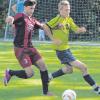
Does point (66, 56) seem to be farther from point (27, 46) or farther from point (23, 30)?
point (23, 30)

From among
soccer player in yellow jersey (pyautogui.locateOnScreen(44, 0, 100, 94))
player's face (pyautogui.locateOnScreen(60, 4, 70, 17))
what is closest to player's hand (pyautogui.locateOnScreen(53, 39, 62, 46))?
soccer player in yellow jersey (pyautogui.locateOnScreen(44, 0, 100, 94))

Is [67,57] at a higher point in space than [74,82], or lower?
higher

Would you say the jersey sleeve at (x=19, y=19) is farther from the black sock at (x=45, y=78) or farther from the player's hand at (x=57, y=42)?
the black sock at (x=45, y=78)

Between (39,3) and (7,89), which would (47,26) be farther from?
(39,3)

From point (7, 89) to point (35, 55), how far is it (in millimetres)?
1148

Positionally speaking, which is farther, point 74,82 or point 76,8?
point 76,8

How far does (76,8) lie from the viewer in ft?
87.1

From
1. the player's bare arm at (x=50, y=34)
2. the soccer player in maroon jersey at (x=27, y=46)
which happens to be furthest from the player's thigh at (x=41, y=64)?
the player's bare arm at (x=50, y=34)

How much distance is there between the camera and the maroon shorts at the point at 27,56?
9.30 metres

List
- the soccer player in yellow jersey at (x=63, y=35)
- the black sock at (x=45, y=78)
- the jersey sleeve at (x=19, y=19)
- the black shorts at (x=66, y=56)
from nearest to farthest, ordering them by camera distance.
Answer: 1. the jersey sleeve at (x=19, y=19)
2. the black sock at (x=45, y=78)
3. the soccer player in yellow jersey at (x=63, y=35)
4. the black shorts at (x=66, y=56)

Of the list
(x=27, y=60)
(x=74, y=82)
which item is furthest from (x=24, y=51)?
(x=74, y=82)

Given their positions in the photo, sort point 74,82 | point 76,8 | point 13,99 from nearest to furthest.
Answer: point 13,99 < point 74,82 < point 76,8

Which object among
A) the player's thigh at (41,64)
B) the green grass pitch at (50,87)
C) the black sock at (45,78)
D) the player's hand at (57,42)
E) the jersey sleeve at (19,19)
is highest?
the jersey sleeve at (19,19)

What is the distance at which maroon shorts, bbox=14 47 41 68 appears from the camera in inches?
366
